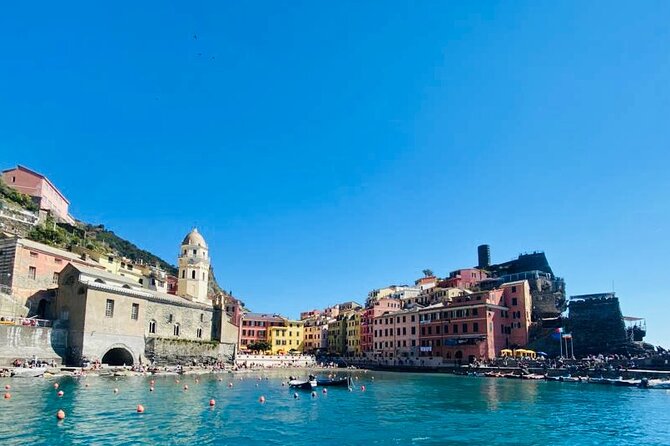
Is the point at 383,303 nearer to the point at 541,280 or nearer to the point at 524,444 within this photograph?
the point at 541,280

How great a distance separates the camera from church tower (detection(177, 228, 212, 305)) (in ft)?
268

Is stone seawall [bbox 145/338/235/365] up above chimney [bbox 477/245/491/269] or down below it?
below

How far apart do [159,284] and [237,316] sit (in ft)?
77.8

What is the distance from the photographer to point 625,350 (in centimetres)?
7150

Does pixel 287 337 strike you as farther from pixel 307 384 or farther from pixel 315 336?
pixel 307 384

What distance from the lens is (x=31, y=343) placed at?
47656 millimetres

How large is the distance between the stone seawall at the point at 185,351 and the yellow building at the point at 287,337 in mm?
28520

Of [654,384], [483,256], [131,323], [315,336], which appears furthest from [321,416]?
[483,256]

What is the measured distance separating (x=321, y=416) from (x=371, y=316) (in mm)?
67061

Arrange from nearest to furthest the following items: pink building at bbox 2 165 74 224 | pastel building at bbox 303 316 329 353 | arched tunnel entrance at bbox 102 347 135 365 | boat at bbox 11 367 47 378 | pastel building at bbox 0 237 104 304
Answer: boat at bbox 11 367 47 378 → pastel building at bbox 0 237 104 304 → arched tunnel entrance at bbox 102 347 135 365 → pink building at bbox 2 165 74 224 → pastel building at bbox 303 316 329 353

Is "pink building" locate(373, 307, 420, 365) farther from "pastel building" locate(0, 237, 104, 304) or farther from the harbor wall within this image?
"pastel building" locate(0, 237, 104, 304)

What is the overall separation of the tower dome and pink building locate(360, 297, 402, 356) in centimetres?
3477

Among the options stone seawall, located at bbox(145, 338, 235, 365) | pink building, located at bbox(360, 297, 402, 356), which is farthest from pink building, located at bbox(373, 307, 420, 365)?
stone seawall, located at bbox(145, 338, 235, 365)

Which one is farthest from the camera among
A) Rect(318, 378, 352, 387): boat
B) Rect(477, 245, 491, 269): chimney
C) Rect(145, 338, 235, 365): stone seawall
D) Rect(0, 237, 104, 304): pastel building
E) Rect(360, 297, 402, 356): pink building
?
Rect(477, 245, 491, 269): chimney
